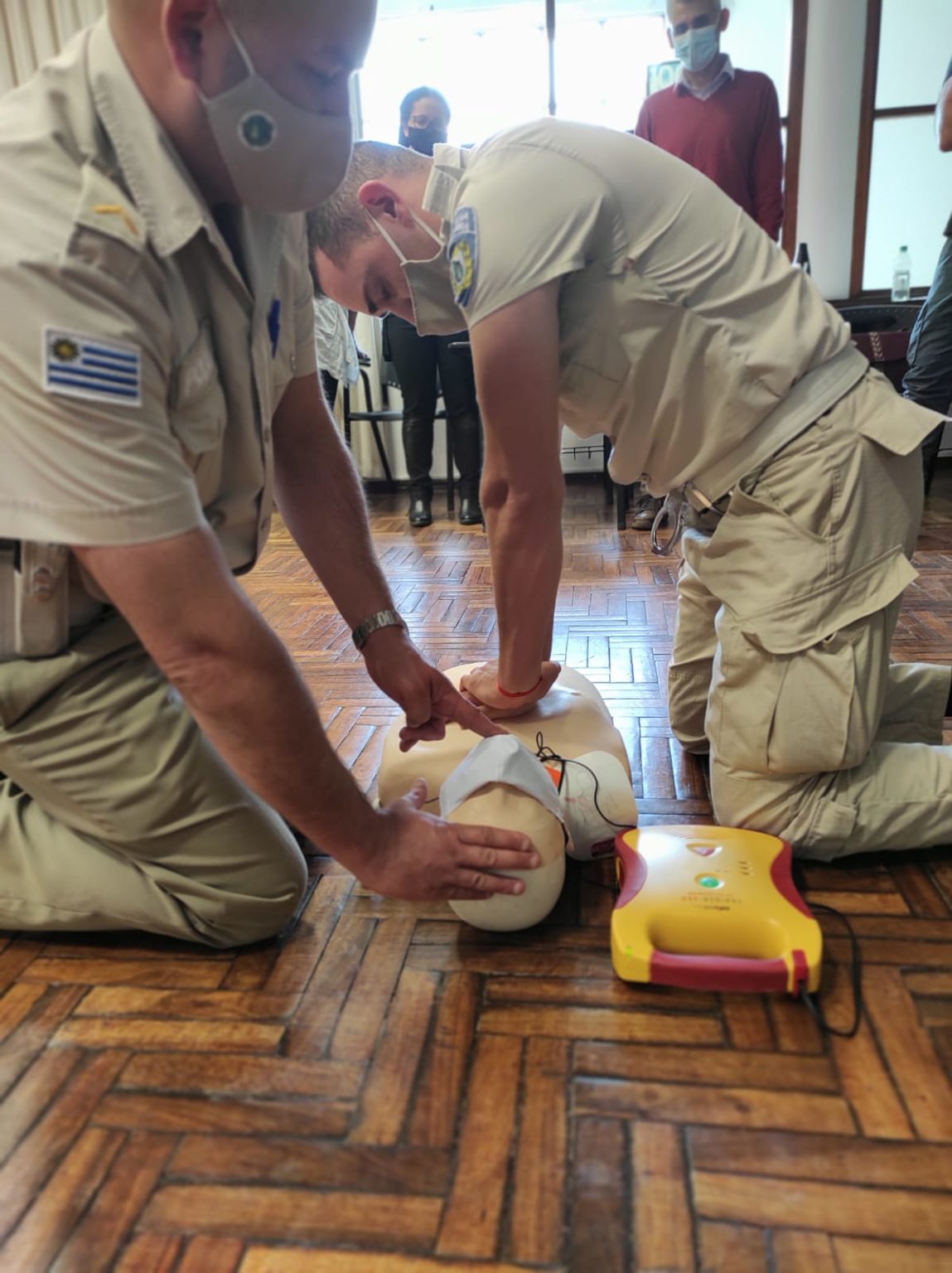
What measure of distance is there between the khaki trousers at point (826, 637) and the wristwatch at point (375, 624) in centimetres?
46

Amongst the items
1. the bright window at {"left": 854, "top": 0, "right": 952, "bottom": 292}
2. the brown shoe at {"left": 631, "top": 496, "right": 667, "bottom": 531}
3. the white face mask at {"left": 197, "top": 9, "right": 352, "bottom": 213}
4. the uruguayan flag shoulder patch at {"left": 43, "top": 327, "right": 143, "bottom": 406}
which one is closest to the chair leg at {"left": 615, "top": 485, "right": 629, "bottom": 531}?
the brown shoe at {"left": 631, "top": 496, "right": 667, "bottom": 531}

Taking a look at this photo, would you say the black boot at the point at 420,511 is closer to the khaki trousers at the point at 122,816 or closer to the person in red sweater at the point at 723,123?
the person in red sweater at the point at 723,123

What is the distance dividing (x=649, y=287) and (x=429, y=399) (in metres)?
2.71

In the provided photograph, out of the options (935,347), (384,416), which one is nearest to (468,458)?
(384,416)

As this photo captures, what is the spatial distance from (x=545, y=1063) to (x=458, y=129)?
14.7 ft

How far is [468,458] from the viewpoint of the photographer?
370 centimetres

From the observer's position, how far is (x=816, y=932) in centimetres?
98

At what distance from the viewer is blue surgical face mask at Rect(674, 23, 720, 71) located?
114 inches

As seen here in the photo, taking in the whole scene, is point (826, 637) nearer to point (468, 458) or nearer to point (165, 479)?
point (165, 479)

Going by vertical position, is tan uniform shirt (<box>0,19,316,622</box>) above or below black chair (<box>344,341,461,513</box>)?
above

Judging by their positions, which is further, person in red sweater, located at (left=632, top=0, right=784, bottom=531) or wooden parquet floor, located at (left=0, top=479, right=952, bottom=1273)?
person in red sweater, located at (left=632, top=0, right=784, bottom=531)

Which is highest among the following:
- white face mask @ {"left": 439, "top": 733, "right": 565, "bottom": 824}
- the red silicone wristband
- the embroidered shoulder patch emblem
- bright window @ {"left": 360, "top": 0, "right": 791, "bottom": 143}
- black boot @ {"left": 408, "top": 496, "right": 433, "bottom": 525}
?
bright window @ {"left": 360, "top": 0, "right": 791, "bottom": 143}

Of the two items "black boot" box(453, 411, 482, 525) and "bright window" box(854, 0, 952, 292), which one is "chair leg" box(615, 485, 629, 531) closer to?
"black boot" box(453, 411, 482, 525)

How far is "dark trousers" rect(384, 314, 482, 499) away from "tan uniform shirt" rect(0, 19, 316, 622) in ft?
9.44
